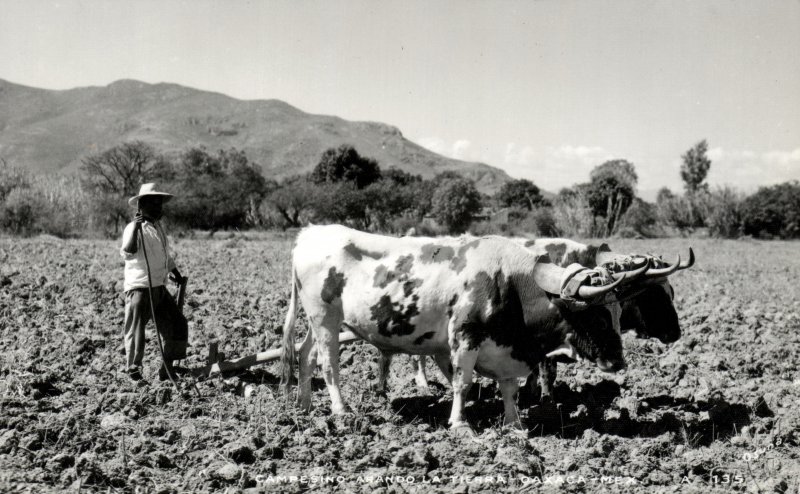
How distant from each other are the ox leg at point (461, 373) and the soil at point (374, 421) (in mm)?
265

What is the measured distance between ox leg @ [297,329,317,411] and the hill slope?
100652mm

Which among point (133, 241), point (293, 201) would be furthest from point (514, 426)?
point (293, 201)

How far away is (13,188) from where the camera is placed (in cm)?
3425

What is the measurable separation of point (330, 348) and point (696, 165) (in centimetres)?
6245

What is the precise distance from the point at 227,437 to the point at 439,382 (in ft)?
9.84

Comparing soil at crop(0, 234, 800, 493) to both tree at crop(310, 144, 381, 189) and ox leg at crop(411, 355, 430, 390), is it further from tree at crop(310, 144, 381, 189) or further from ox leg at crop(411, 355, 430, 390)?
tree at crop(310, 144, 381, 189)

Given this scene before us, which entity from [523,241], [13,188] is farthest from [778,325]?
[13,188]

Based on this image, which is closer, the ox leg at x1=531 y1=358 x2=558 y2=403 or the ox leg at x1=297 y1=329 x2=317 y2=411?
the ox leg at x1=297 y1=329 x2=317 y2=411

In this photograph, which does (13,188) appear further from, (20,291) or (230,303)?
(230,303)

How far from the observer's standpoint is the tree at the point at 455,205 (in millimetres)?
42531

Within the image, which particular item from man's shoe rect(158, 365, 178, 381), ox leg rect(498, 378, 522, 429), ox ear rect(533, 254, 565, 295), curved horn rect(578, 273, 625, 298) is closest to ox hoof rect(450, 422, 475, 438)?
ox leg rect(498, 378, 522, 429)

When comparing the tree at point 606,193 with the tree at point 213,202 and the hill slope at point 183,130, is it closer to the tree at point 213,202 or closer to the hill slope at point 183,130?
the tree at point 213,202

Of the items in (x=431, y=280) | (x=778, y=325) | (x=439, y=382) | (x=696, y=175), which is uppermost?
(x=696, y=175)

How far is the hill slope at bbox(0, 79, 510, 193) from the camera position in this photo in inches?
4345
